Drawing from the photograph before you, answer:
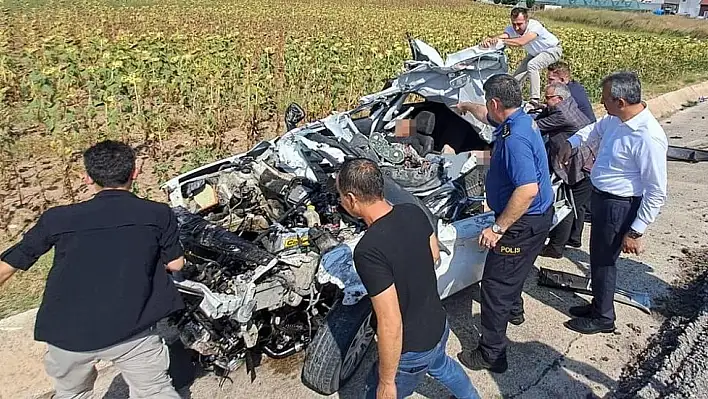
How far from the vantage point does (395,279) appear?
2.49 meters

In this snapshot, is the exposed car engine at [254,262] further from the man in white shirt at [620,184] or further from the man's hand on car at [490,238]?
the man in white shirt at [620,184]

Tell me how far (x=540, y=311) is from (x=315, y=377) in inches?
83.2

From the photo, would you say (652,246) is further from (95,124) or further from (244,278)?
(95,124)

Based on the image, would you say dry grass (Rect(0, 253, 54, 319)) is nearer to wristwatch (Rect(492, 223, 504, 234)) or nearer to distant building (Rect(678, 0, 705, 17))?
wristwatch (Rect(492, 223, 504, 234))

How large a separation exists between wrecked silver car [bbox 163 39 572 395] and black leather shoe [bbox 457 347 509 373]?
1.50ft

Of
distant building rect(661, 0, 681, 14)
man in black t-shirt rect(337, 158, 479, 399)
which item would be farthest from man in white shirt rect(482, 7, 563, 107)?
distant building rect(661, 0, 681, 14)

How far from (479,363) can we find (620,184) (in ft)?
5.07

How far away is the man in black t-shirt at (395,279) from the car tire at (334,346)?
0.69 metres

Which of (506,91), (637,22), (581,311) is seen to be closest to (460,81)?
(506,91)

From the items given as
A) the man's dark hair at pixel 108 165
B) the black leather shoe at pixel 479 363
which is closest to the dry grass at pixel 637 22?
the black leather shoe at pixel 479 363

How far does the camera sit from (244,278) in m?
3.42

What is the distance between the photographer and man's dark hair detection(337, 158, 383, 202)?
8.18 feet

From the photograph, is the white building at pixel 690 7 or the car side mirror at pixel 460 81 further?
the white building at pixel 690 7

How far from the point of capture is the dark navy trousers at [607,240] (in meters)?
4.05
